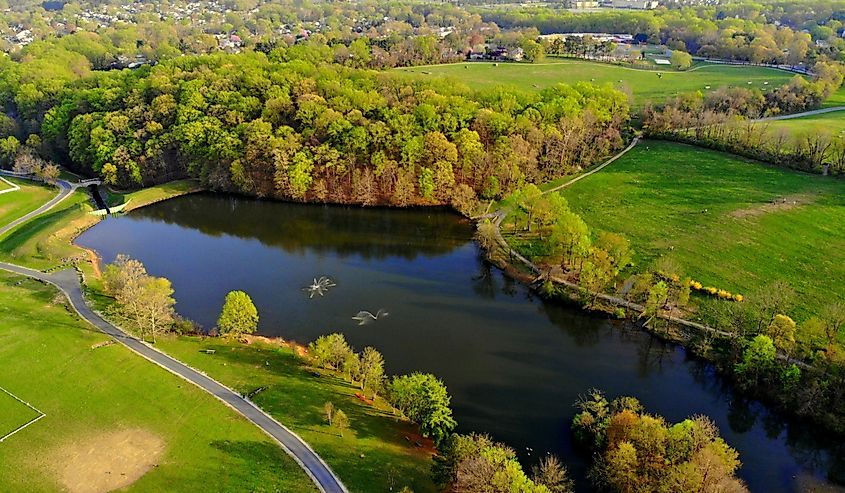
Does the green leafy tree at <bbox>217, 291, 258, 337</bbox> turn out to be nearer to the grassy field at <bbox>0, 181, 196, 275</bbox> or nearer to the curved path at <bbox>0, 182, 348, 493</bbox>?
the curved path at <bbox>0, 182, 348, 493</bbox>

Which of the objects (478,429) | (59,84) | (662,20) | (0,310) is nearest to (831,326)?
(478,429)

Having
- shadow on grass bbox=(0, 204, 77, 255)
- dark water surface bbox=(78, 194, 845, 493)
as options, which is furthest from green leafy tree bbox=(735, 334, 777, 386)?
shadow on grass bbox=(0, 204, 77, 255)

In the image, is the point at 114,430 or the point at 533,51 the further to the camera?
the point at 533,51

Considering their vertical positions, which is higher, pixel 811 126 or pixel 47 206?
pixel 811 126

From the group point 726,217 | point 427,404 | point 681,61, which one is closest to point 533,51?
point 681,61

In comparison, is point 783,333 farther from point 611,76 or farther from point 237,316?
point 611,76

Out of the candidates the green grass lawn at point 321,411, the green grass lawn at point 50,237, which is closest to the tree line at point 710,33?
the green grass lawn at point 321,411

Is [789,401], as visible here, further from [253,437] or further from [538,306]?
[253,437]

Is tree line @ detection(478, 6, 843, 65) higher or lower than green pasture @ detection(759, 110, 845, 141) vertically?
higher
